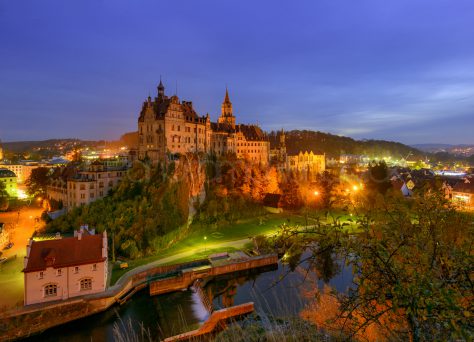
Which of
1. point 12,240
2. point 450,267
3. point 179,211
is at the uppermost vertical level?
point 450,267

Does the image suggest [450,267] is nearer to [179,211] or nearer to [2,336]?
[2,336]

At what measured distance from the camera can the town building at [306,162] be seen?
6588 cm

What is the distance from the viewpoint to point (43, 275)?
18.2 metres

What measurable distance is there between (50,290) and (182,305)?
8.43m

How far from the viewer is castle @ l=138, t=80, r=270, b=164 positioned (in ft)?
128

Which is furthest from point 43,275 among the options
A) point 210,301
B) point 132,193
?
point 132,193

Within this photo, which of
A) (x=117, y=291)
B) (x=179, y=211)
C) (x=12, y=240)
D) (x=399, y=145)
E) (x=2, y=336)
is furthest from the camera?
(x=399, y=145)

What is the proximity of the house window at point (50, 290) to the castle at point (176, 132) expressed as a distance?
2143 cm

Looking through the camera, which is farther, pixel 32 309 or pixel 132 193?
pixel 132 193

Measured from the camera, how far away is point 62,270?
61.5ft

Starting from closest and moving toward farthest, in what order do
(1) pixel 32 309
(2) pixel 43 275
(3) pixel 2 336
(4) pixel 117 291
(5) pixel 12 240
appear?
(3) pixel 2 336 < (1) pixel 32 309 < (2) pixel 43 275 < (4) pixel 117 291 < (5) pixel 12 240

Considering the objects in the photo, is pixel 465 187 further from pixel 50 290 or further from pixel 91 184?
pixel 50 290

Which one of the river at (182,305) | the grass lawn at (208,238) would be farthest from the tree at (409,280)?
the grass lawn at (208,238)

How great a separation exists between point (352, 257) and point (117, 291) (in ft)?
64.3
